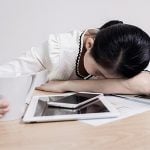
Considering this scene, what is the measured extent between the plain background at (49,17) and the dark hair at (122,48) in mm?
983

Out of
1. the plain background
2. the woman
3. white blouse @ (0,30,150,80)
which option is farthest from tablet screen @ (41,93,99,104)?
the plain background

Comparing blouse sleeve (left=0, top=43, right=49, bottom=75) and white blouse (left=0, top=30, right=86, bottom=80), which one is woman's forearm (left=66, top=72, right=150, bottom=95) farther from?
blouse sleeve (left=0, top=43, right=49, bottom=75)

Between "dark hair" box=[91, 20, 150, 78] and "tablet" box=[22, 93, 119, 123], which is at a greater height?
"dark hair" box=[91, 20, 150, 78]

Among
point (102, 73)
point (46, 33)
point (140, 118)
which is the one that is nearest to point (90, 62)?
point (102, 73)

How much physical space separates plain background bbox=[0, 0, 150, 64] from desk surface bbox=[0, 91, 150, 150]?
1.21 meters

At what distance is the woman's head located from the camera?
30.3 inches

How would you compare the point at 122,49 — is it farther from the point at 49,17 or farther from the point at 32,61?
the point at 49,17

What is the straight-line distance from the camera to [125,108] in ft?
2.27

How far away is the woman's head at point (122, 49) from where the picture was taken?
769 millimetres

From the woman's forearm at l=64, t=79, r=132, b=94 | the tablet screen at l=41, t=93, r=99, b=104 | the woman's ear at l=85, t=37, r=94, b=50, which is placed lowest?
the woman's forearm at l=64, t=79, r=132, b=94

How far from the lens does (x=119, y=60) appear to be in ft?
2.57

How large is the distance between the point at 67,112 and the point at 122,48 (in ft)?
0.84

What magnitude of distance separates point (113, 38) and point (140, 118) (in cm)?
26

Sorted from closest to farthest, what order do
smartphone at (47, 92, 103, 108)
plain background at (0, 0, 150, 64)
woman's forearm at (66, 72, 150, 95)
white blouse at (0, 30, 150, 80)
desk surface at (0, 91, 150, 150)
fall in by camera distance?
desk surface at (0, 91, 150, 150)
smartphone at (47, 92, 103, 108)
woman's forearm at (66, 72, 150, 95)
white blouse at (0, 30, 150, 80)
plain background at (0, 0, 150, 64)
